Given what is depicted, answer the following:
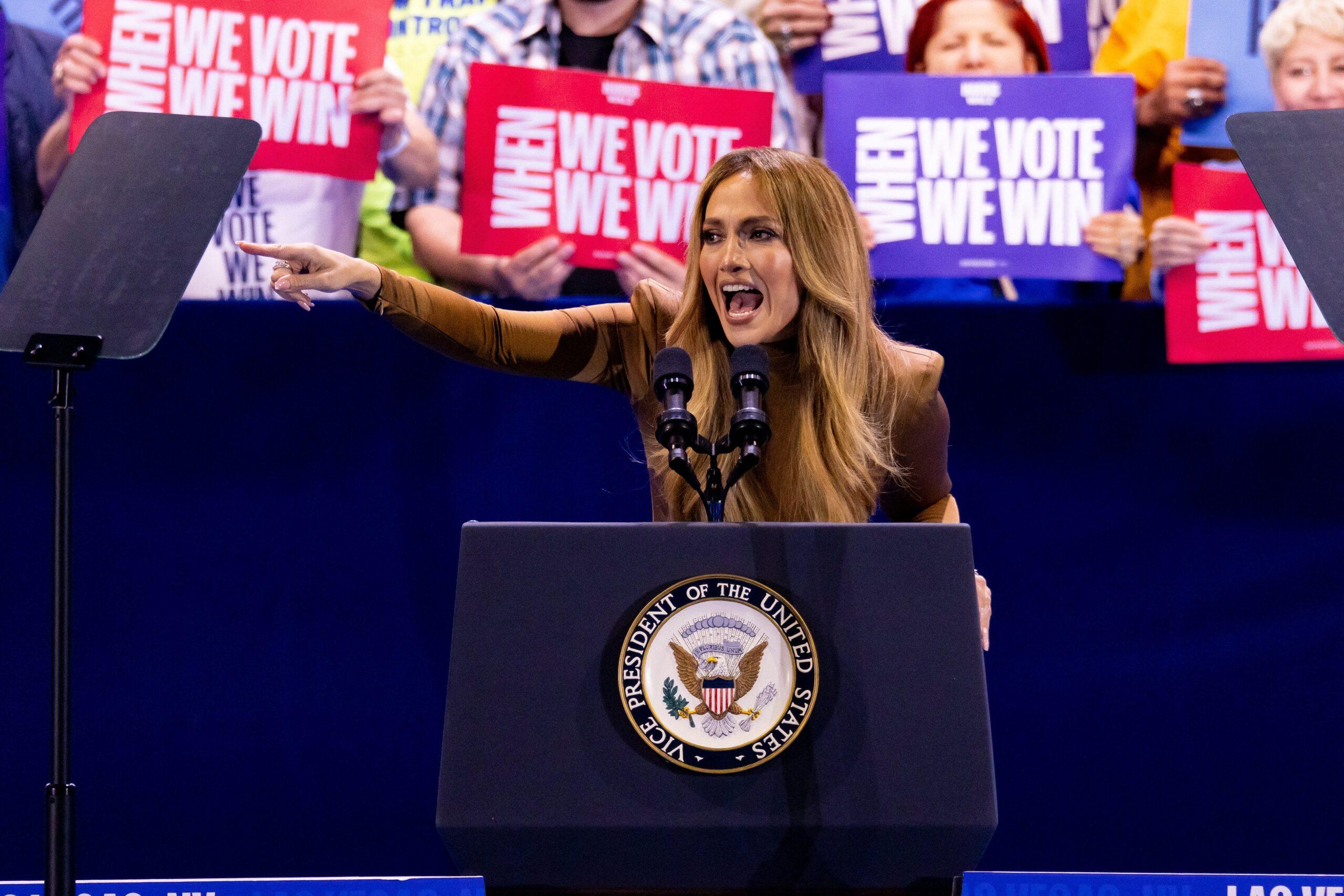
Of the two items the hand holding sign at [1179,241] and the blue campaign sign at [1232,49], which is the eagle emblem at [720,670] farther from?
the blue campaign sign at [1232,49]

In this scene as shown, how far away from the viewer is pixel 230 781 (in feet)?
10.2

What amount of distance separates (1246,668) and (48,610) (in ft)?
9.16

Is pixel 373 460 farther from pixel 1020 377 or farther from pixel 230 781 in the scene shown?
pixel 1020 377

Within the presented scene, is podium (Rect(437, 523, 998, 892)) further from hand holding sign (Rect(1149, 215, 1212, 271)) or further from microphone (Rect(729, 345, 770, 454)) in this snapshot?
hand holding sign (Rect(1149, 215, 1212, 271))

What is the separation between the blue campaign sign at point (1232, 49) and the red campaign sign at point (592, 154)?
998 mm

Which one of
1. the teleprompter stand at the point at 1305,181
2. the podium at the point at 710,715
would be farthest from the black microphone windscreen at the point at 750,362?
the teleprompter stand at the point at 1305,181

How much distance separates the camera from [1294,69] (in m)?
2.99

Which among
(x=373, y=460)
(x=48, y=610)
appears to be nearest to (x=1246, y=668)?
(x=373, y=460)

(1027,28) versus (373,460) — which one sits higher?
(1027,28)

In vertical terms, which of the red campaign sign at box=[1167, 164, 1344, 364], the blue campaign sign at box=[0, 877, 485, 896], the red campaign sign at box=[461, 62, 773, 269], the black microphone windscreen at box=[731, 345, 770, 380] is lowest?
the blue campaign sign at box=[0, 877, 485, 896]

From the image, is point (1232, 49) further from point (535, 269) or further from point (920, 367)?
point (535, 269)

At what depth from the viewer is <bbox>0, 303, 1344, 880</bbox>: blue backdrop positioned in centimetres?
309

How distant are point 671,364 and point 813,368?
0.58 metres

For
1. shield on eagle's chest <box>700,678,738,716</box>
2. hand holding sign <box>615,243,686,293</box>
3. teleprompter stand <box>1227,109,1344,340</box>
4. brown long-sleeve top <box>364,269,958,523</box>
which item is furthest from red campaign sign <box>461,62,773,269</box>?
shield on eagle's chest <box>700,678,738,716</box>
